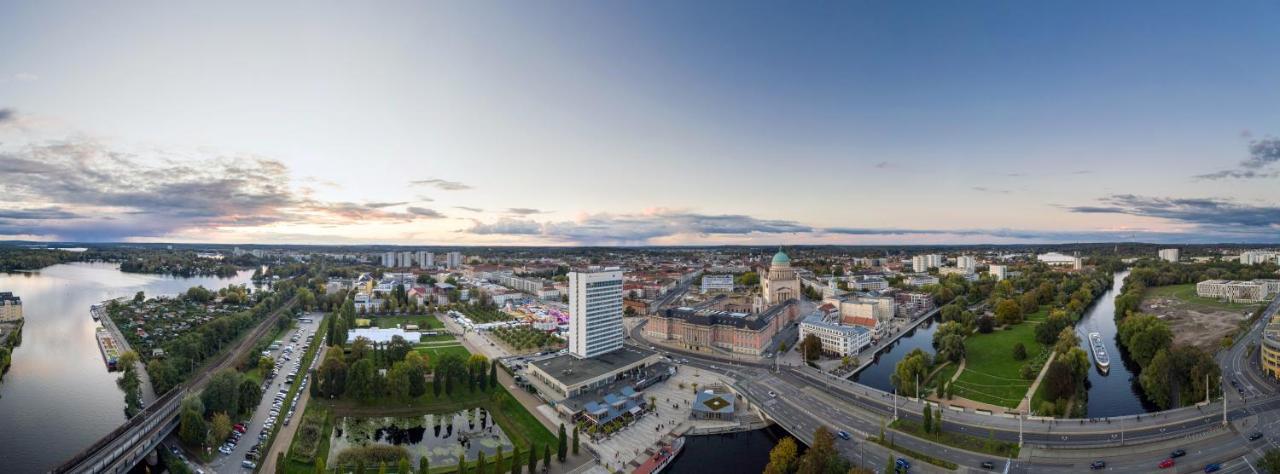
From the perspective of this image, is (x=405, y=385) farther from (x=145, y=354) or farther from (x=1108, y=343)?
(x=1108, y=343)

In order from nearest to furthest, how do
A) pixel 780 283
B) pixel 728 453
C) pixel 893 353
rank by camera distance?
pixel 728 453 → pixel 893 353 → pixel 780 283

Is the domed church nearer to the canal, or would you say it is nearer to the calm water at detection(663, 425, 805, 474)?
the canal

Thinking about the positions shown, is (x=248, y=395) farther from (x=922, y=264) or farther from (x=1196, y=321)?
(x=922, y=264)

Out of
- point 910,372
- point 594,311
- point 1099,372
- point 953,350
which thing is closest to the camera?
point 910,372

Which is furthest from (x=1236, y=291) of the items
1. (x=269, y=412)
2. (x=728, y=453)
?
(x=269, y=412)

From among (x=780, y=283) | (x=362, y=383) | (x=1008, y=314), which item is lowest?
(x=362, y=383)

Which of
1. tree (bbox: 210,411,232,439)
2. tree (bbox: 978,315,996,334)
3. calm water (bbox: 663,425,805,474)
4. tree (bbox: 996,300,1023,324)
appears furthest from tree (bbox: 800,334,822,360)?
tree (bbox: 210,411,232,439)

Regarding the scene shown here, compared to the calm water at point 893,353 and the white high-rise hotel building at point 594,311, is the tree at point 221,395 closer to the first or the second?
the white high-rise hotel building at point 594,311
